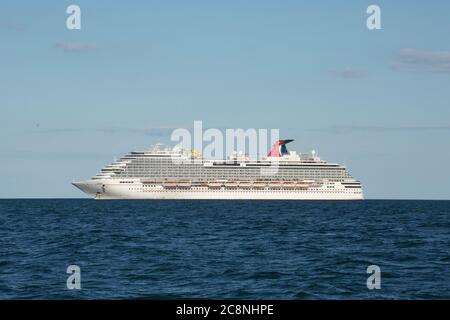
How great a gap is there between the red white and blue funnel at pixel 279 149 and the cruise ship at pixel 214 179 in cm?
464

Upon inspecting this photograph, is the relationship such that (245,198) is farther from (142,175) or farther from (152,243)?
(152,243)

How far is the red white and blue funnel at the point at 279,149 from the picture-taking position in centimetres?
15512

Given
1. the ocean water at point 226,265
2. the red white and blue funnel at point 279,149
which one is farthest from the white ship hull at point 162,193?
the ocean water at point 226,265

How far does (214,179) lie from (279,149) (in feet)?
69.1

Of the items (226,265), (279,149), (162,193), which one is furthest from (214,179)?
(226,265)

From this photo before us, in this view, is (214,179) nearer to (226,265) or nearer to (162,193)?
(162,193)

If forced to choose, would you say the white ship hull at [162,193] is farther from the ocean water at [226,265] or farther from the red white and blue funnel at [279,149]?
the ocean water at [226,265]

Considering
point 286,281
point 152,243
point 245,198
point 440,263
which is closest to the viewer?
point 286,281

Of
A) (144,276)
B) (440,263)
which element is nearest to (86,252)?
(144,276)

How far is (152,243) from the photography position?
3366 centimetres

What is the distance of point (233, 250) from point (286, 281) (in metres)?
9.12

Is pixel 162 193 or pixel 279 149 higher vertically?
pixel 279 149

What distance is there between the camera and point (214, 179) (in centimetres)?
14250
